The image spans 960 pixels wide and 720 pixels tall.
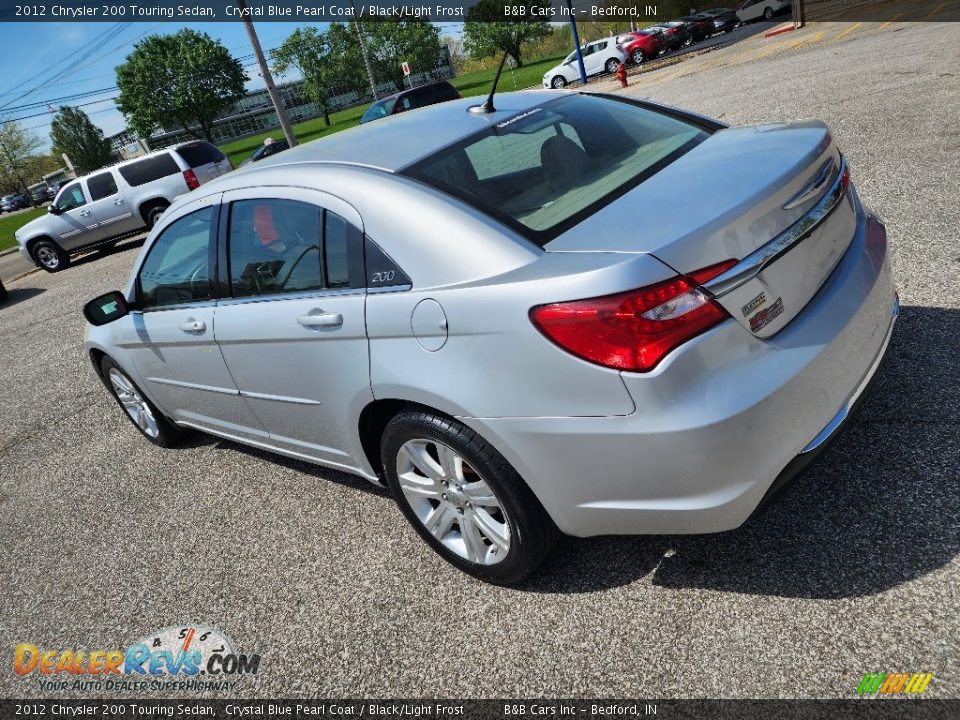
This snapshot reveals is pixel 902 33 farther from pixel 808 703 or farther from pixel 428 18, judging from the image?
pixel 428 18

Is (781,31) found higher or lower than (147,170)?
lower

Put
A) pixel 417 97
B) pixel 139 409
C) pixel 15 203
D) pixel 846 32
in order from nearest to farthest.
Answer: pixel 139 409 < pixel 846 32 < pixel 417 97 < pixel 15 203

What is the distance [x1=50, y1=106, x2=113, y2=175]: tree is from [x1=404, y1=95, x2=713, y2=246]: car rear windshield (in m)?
109

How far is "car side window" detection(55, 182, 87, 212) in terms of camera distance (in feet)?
54.7

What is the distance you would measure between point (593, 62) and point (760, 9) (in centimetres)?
1197

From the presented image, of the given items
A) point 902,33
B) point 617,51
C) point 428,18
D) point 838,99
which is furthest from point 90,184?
point 428,18

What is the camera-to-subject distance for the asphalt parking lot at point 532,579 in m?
2.23

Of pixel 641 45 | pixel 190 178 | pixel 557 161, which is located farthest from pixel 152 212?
pixel 641 45

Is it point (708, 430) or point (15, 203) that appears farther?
point (15, 203)

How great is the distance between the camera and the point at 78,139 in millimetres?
98125

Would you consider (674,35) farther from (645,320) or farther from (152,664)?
(152,664)

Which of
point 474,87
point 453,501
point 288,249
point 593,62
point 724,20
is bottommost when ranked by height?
point 474,87

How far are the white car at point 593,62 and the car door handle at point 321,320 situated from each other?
32.1m

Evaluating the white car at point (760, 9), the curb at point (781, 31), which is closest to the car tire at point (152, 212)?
the curb at point (781, 31)
